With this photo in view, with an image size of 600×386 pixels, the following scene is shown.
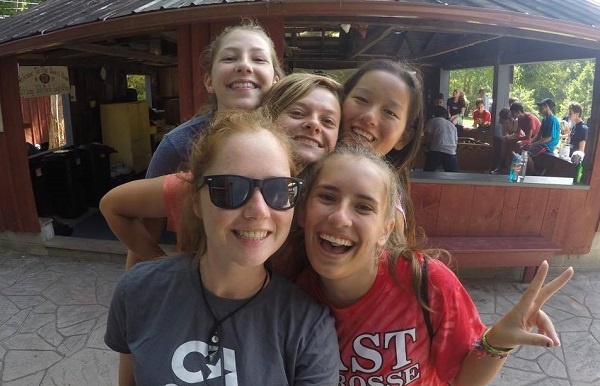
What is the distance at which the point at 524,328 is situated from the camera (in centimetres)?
121

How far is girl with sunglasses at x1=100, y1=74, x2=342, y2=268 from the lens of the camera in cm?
145

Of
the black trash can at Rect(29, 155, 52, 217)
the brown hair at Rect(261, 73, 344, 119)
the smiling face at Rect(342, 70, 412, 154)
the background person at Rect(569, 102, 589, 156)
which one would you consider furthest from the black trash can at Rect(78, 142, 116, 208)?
the background person at Rect(569, 102, 589, 156)

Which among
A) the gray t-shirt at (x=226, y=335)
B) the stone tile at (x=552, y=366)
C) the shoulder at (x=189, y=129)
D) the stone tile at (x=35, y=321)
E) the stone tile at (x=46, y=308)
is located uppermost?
the shoulder at (x=189, y=129)

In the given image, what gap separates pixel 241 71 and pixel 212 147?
59 cm

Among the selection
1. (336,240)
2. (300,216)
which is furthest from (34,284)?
(336,240)

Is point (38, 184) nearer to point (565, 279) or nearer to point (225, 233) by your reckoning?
point (225, 233)

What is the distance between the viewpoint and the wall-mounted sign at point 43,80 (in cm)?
683

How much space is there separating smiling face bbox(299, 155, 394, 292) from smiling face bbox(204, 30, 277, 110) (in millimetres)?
544

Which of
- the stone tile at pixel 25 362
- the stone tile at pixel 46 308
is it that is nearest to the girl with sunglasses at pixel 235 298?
the stone tile at pixel 25 362

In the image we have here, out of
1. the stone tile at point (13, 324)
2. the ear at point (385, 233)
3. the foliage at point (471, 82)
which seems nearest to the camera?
the ear at point (385, 233)

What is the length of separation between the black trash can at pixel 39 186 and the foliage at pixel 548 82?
25124 mm

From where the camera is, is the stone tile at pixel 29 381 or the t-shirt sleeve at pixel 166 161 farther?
the stone tile at pixel 29 381

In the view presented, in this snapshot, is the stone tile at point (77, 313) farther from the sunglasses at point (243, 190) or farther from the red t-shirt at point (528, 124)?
the red t-shirt at point (528, 124)

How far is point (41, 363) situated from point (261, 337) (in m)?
3.19
